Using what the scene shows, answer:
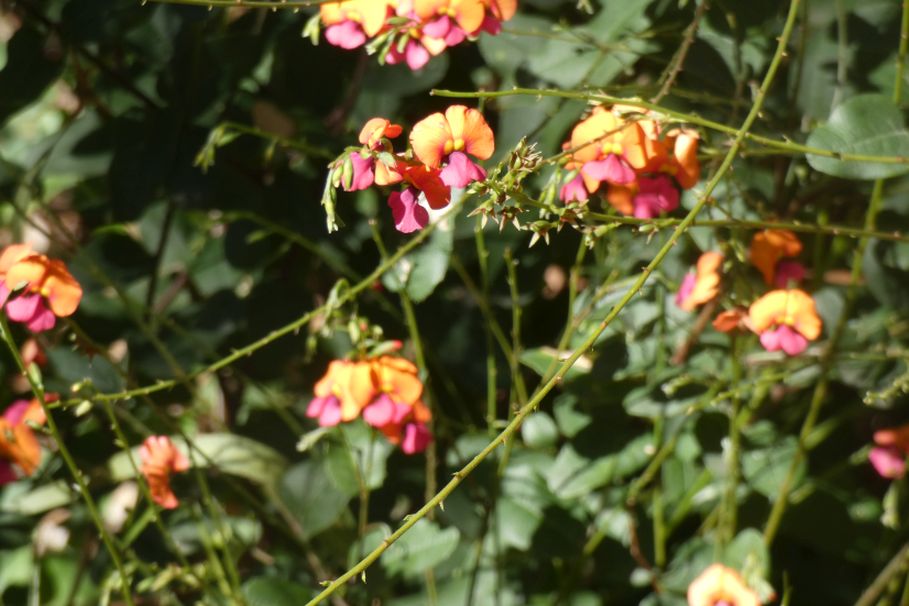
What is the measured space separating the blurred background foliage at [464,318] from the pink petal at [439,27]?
189mm

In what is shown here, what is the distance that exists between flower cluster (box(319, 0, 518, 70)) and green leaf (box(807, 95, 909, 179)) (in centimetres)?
32

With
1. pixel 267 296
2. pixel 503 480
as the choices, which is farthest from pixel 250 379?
pixel 503 480

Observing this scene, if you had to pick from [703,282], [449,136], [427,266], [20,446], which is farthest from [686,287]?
[20,446]

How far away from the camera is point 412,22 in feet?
3.42

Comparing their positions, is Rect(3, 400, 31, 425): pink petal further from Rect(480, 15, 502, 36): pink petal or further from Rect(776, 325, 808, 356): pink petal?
Rect(776, 325, 808, 356): pink petal

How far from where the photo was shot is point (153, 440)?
1255 millimetres

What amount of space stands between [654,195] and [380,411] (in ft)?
1.16

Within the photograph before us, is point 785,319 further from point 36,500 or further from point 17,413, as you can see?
point 36,500

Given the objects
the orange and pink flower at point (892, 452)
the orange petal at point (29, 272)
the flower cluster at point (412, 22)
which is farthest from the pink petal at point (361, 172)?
the orange and pink flower at point (892, 452)

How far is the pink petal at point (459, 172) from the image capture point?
880 mm

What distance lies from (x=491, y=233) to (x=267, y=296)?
12.1 inches

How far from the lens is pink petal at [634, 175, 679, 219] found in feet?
3.74

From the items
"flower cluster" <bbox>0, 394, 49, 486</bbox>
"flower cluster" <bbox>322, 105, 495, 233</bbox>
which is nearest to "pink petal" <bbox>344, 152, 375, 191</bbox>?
"flower cluster" <bbox>322, 105, 495, 233</bbox>

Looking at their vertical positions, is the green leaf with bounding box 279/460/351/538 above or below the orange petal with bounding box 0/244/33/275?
below
